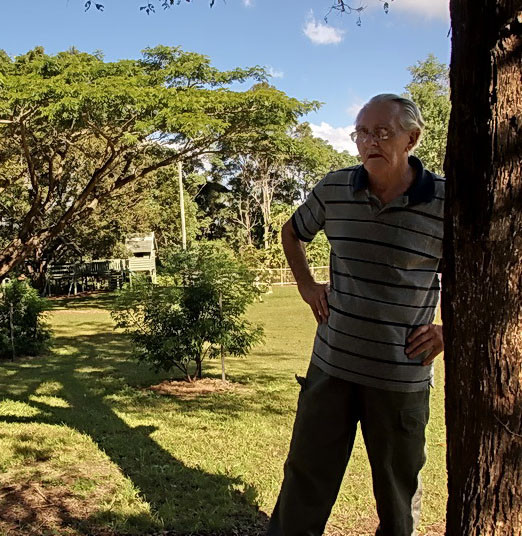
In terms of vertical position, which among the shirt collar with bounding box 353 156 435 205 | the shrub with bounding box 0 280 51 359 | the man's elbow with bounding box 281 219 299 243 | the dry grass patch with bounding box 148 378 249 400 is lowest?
the dry grass patch with bounding box 148 378 249 400

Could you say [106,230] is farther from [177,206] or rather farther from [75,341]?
[75,341]

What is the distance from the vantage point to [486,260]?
1450 millimetres

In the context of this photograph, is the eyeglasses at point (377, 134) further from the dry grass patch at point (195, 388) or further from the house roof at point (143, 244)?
the house roof at point (143, 244)

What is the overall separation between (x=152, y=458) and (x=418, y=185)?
10.9ft

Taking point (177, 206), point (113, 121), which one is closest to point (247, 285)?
point (113, 121)

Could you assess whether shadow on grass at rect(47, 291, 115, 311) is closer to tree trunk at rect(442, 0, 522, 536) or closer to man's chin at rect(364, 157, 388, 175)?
man's chin at rect(364, 157, 388, 175)

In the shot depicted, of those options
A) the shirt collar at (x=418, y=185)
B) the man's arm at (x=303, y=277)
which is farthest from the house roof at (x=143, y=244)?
the shirt collar at (x=418, y=185)

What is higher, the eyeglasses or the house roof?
the house roof

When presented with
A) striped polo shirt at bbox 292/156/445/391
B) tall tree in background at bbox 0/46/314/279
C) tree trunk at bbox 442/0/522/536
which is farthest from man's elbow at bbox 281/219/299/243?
tall tree in background at bbox 0/46/314/279

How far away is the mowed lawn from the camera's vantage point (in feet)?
11.3

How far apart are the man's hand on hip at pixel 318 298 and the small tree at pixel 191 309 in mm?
5281

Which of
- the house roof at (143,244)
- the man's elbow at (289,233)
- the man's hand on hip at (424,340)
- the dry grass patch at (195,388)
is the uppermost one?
the house roof at (143,244)

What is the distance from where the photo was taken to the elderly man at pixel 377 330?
211cm

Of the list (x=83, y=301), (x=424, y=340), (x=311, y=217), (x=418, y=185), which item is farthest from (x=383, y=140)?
(x=83, y=301)
